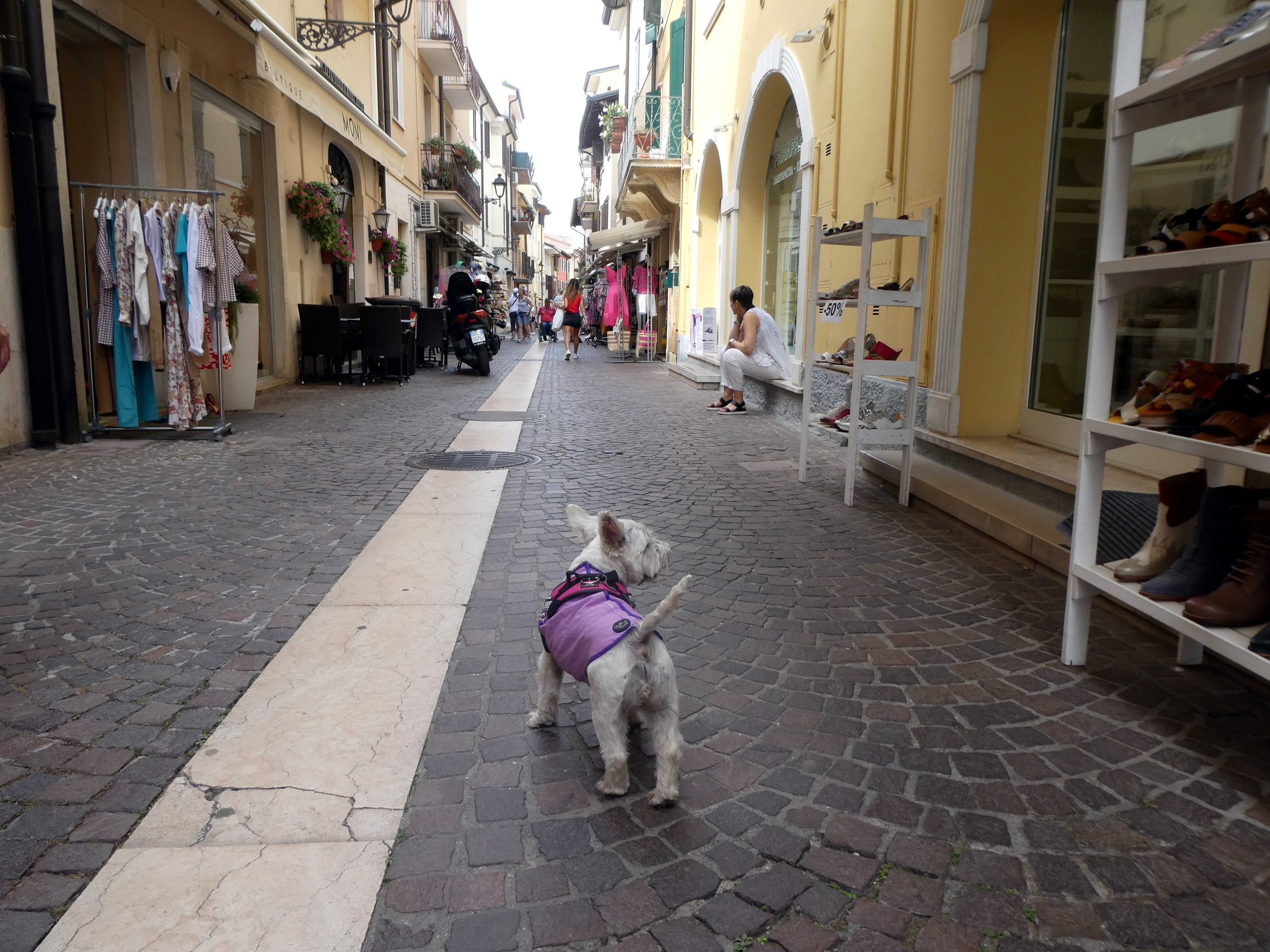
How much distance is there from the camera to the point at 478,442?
7.55 m

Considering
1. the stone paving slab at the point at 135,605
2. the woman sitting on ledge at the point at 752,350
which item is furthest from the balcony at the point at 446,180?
the stone paving slab at the point at 135,605

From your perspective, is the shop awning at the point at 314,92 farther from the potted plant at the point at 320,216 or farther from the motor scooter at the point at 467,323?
the motor scooter at the point at 467,323

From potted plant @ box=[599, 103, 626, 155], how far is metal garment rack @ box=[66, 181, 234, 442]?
21119 mm

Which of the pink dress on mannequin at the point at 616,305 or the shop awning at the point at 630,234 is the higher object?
the shop awning at the point at 630,234

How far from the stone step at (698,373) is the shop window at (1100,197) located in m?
7.28

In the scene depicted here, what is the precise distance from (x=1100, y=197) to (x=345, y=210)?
1392 cm

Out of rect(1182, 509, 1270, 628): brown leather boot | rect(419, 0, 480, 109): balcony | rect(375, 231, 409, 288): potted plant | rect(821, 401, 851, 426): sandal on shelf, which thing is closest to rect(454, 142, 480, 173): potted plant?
rect(419, 0, 480, 109): balcony

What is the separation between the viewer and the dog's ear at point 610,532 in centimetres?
236

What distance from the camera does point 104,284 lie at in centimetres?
665

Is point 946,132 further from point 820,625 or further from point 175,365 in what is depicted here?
point 175,365

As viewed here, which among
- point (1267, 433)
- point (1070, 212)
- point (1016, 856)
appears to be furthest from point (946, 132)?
point (1016, 856)

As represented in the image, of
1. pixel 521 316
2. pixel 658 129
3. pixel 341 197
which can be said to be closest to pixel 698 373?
pixel 341 197

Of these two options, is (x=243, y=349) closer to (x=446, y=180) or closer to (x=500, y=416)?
(x=500, y=416)

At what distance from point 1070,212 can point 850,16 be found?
397 cm
